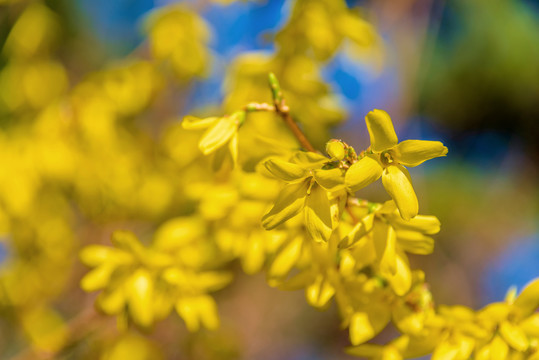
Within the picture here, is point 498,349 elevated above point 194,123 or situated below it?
below

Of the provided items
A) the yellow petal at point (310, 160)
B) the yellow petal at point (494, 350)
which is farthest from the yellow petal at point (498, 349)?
the yellow petal at point (310, 160)

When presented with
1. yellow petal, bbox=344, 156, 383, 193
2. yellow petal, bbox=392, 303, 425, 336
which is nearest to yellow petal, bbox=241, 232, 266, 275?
yellow petal, bbox=392, 303, 425, 336

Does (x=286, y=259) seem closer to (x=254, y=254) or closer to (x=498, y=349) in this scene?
(x=254, y=254)

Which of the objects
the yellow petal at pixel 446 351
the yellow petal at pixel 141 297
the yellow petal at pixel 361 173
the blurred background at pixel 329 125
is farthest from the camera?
the blurred background at pixel 329 125

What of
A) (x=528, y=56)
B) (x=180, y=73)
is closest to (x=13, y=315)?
(x=180, y=73)

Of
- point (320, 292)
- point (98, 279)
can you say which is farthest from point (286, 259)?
point (98, 279)

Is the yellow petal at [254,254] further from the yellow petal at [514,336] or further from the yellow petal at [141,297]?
the yellow petal at [514,336]
